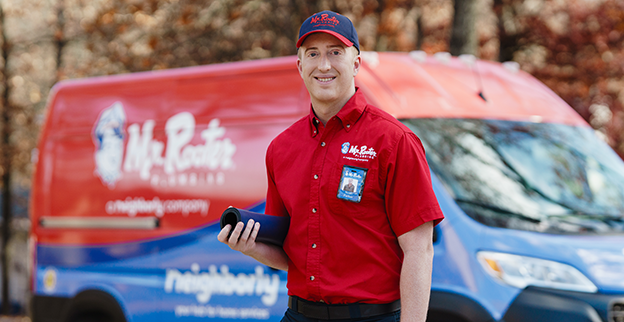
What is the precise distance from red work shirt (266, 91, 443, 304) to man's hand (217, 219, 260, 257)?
0.18 meters

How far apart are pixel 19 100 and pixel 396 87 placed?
1431 centimetres

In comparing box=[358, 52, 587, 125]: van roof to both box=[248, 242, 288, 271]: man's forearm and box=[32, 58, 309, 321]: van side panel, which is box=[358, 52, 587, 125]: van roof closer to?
box=[32, 58, 309, 321]: van side panel

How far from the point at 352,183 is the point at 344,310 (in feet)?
1.46

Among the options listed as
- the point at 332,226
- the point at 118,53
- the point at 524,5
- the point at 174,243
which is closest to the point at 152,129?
the point at 174,243

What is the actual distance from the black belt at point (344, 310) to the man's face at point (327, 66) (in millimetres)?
732

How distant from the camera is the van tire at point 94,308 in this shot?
550 centimetres

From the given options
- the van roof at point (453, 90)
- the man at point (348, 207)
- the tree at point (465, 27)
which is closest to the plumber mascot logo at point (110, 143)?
the van roof at point (453, 90)

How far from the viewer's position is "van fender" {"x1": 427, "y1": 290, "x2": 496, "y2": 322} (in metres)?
3.73

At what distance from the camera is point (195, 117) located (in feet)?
17.2

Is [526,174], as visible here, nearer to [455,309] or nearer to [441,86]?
[441,86]

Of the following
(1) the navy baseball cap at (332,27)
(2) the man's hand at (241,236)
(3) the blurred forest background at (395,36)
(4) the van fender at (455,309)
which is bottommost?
(4) the van fender at (455,309)

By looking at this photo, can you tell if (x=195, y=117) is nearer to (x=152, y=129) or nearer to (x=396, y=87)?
(x=152, y=129)

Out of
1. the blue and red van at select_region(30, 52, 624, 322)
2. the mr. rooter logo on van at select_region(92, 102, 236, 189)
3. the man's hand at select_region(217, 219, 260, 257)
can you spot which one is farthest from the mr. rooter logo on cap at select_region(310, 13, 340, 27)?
the mr. rooter logo on van at select_region(92, 102, 236, 189)

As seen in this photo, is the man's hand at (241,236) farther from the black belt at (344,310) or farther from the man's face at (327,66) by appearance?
the man's face at (327,66)
